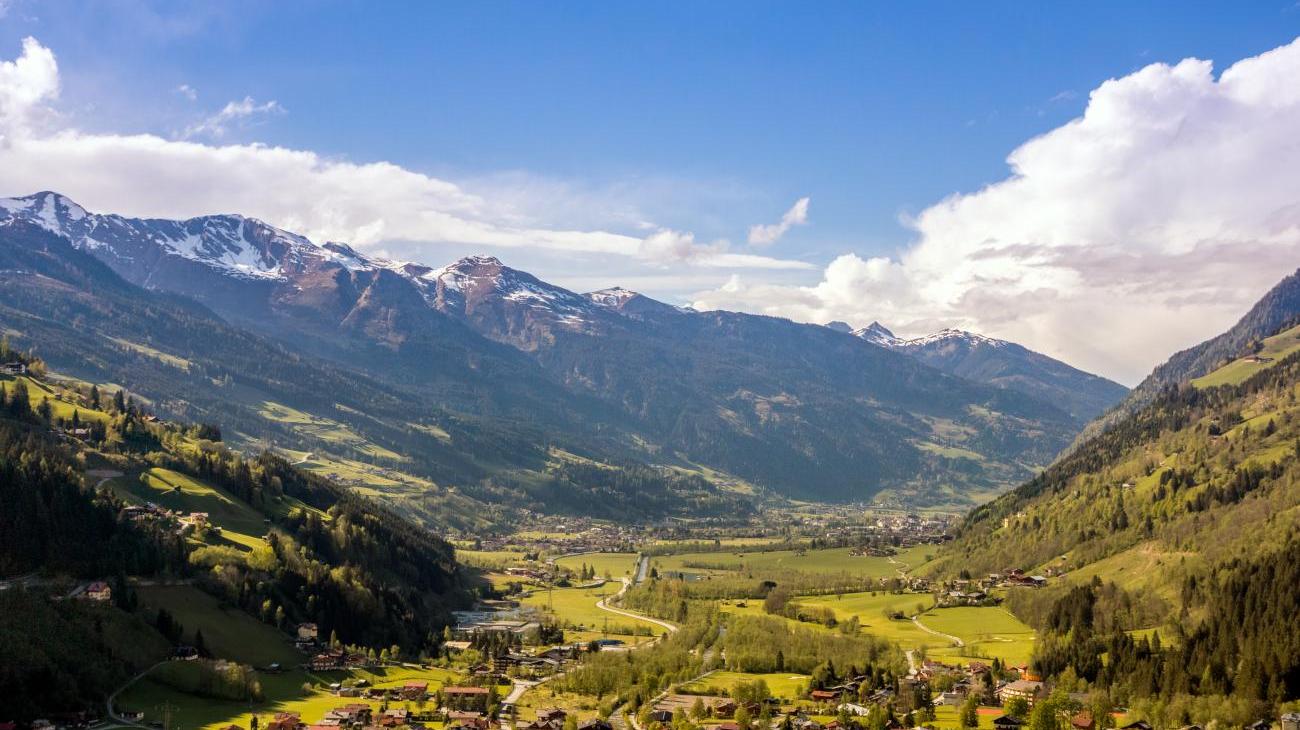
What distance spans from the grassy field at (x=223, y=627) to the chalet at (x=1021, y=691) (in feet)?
264

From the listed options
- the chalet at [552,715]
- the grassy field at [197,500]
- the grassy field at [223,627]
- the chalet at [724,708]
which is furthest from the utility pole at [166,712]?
the grassy field at [197,500]

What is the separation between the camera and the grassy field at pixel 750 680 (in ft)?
389

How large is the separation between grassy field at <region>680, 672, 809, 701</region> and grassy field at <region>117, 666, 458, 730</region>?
28.6 metres

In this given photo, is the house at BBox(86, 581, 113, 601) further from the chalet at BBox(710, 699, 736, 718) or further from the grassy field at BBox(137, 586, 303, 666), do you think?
the chalet at BBox(710, 699, 736, 718)

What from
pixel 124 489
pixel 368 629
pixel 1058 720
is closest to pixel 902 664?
pixel 1058 720

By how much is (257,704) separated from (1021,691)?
78.0m

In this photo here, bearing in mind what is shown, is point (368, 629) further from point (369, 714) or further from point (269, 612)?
point (369, 714)

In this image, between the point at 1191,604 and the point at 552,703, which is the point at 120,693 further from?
the point at 1191,604

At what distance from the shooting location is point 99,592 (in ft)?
389

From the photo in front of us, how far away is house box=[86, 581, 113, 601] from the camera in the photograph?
117 meters

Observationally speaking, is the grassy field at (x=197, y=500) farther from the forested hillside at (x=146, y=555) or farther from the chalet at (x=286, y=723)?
the chalet at (x=286, y=723)

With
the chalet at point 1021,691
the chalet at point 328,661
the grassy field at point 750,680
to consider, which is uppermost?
the chalet at point 1021,691

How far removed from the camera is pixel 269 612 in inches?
5472

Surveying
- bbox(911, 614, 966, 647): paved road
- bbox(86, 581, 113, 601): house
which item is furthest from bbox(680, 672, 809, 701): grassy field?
bbox(86, 581, 113, 601): house
